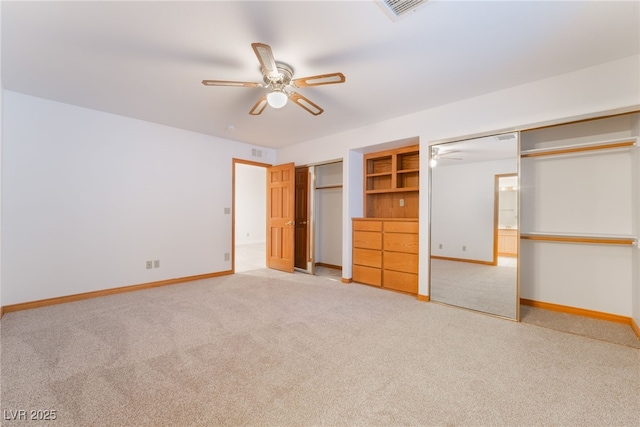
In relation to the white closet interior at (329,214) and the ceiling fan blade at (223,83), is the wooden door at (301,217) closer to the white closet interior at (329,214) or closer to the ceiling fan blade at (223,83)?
the white closet interior at (329,214)

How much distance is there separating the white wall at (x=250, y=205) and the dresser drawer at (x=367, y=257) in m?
5.36

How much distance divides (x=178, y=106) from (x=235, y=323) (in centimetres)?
290

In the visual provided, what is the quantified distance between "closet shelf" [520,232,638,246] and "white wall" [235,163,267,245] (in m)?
7.56

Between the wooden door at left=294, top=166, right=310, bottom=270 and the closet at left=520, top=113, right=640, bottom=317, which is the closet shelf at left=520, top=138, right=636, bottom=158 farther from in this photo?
the wooden door at left=294, top=166, right=310, bottom=270

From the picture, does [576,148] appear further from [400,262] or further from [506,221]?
[400,262]

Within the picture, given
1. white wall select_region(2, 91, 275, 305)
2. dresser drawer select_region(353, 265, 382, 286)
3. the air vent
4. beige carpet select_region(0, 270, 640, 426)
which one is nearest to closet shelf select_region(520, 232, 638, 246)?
beige carpet select_region(0, 270, 640, 426)

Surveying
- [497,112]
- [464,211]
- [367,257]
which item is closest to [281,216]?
[367,257]

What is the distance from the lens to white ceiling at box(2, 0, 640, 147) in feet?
6.20

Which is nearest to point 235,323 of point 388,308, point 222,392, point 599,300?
point 222,392

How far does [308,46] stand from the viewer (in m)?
2.27

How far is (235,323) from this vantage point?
2.84 meters

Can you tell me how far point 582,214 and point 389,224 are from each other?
2.24m

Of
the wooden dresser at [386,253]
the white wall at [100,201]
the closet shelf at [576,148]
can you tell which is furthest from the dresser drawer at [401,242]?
the white wall at [100,201]

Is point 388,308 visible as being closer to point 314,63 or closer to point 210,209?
point 314,63
